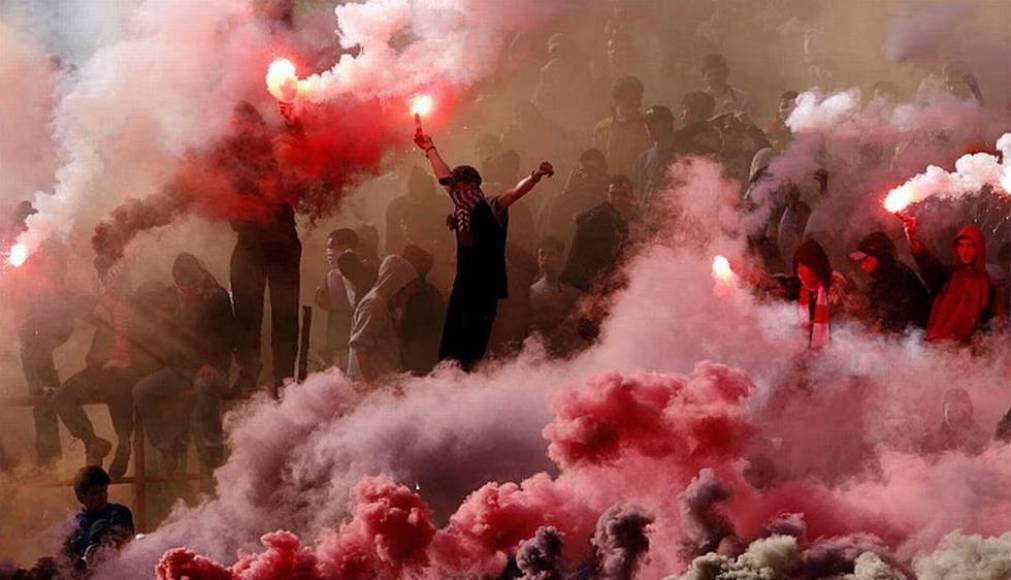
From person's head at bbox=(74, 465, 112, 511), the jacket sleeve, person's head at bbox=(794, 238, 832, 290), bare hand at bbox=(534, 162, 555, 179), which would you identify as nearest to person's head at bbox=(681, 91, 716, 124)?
bare hand at bbox=(534, 162, 555, 179)

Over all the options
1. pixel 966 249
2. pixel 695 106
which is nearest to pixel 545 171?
pixel 695 106

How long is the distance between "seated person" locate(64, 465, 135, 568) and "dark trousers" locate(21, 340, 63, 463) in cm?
21

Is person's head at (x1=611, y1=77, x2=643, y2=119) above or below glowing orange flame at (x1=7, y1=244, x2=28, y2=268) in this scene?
above

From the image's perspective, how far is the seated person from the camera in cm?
767

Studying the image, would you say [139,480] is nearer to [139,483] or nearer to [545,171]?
[139,483]

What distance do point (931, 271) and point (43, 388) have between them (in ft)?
13.2

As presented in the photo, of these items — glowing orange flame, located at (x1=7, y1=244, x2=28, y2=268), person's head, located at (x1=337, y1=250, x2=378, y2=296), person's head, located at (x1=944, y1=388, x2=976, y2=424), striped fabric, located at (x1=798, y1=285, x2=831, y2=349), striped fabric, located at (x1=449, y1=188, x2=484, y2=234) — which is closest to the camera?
person's head, located at (x1=944, y1=388, x2=976, y2=424)

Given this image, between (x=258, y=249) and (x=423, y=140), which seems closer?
(x=423, y=140)

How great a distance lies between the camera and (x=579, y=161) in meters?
7.65

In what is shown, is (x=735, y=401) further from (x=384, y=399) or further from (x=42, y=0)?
(x=42, y=0)

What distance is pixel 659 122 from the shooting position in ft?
25.1

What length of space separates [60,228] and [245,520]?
5.28ft

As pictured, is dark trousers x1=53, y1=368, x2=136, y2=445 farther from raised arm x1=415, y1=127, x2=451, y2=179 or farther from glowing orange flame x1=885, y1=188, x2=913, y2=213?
glowing orange flame x1=885, y1=188, x2=913, y2=213

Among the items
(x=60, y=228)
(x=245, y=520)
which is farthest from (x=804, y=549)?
(x=60, y=228)
